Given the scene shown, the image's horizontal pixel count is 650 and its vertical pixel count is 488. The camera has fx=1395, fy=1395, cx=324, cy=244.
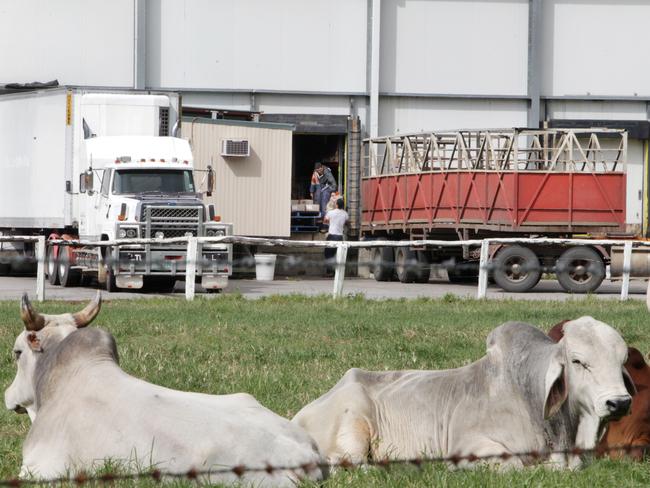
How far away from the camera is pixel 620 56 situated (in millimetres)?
41844

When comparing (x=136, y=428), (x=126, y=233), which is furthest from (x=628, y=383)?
(x=126, y=233)

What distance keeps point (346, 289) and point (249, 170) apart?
8511 millimetres

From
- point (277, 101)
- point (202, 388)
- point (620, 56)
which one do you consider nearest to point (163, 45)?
point (277, 101)

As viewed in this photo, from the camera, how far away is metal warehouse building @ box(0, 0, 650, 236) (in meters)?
39.6

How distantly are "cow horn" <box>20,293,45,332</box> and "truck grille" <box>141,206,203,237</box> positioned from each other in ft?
58.3

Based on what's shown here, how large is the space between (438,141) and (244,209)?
5.38m

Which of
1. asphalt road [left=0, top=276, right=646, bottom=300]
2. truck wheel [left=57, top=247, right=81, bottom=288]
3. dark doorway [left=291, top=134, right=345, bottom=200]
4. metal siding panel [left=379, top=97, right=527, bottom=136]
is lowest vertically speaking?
asphalt road [left=0, top=276, right=646, bottom=300]

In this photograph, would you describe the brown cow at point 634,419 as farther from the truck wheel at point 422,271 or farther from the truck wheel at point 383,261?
the truck wheel at point 383,261

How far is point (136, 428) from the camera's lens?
21.5 ft

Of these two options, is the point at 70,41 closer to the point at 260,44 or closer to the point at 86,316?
the point at 260,44

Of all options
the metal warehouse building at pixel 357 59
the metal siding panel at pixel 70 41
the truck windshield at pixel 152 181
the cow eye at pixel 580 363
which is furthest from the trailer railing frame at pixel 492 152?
the cow eye at pixel 580 363

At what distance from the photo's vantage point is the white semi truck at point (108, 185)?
982 inches

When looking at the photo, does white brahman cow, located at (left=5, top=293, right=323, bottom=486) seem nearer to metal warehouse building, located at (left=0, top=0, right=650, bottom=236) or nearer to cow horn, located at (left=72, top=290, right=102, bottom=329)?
cow horn, located at (left=72, top=290, right=102, bottom=329)

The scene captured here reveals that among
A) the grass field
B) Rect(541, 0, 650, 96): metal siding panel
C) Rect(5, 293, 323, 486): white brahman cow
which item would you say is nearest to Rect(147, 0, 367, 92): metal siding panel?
Rect(541, 0, 650, 96): metal siding panel
